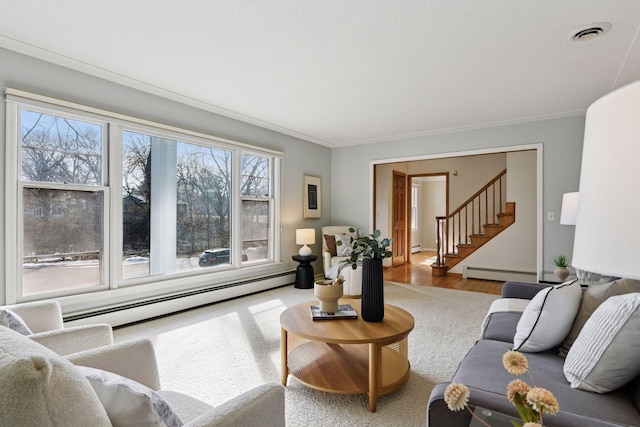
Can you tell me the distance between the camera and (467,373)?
1.48 m

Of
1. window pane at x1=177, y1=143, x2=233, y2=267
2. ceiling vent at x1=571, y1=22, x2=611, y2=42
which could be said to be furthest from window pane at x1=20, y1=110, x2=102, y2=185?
ceiling vent at x1=571, y1=22, x2=611, y2=42

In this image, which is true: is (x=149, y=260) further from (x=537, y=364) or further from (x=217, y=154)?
(x=537, y=364)

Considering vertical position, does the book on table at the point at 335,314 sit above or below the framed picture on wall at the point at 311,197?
below

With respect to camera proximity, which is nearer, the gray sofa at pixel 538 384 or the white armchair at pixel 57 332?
the gray sofa at pixel 538 384

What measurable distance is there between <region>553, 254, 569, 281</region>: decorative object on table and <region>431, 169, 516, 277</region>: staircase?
1.71 m

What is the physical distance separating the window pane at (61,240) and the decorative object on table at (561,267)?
4943 millimetres

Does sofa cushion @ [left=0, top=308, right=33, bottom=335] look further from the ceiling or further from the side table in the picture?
the side table

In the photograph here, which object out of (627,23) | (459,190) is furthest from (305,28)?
(459,190)

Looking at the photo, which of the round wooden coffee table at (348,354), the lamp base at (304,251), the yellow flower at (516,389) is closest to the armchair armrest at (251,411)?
the yellow flower at (516,389)

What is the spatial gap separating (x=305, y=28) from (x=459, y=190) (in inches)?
250

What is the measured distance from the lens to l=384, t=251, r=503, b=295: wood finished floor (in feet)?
17.6

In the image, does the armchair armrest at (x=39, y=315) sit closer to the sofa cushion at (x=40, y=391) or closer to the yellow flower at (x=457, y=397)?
the sofa cushion at (x=40, y=391)

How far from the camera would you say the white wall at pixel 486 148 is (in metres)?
4.36

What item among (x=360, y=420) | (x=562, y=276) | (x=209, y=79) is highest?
(x=209, y=79)
